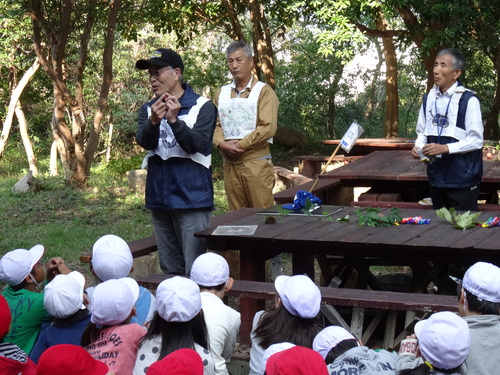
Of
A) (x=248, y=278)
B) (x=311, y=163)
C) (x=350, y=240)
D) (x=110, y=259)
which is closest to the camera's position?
(x=110, y=259)

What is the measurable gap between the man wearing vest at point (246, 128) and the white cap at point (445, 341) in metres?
3.32

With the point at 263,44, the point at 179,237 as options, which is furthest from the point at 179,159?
the point at 263,44

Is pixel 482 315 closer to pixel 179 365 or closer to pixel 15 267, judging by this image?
pixel 179 365

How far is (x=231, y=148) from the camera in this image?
6.11 meters

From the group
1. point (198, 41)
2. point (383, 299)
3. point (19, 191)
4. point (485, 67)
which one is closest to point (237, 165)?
point (383, 299)

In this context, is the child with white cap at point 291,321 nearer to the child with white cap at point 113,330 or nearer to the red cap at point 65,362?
the child with white cap at point 113,330

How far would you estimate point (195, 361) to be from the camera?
9.57 ft

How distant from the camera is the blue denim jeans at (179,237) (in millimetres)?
5160

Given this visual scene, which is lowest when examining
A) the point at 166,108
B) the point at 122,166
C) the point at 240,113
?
the point at 122,166

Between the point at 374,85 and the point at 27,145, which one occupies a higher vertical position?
the point at 374,85

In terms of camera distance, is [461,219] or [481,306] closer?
[481,306]

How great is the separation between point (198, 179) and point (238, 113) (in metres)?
1.27

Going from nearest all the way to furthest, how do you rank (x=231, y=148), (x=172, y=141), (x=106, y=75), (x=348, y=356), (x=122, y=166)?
(x=348, y=356) → (x=172, y=141) → (x=231, y=148) → (x=106, y=75) → (x=122, y=166)

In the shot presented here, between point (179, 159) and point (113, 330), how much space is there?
5.86 ft
